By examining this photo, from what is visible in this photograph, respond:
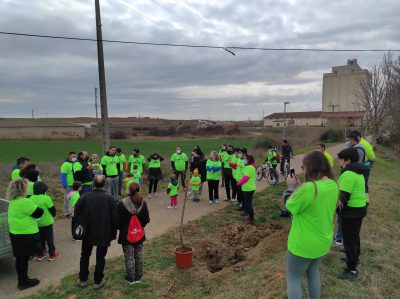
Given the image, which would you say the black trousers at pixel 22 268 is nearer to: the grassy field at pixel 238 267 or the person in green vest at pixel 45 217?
the grassy field at pixel 238 267

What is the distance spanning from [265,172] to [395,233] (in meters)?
7.48

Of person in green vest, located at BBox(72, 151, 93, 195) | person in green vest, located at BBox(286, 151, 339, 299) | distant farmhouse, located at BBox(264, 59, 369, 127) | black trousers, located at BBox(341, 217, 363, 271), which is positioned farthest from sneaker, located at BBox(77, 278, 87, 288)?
distant farmhouse, located at BBox(264, 59, 369, 127)

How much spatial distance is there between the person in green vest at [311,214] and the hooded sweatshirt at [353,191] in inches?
53.7

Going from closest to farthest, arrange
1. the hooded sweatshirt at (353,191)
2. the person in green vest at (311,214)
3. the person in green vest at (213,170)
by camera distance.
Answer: the person in green vest at (311,214) < the hooded sweatshirt at (353,191) < the person in green vest at (213,170)

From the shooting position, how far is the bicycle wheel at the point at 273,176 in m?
13.6

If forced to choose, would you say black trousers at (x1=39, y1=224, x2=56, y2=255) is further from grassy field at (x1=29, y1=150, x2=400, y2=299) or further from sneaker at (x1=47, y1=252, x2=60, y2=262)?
grassy field at (x1=29, y1=150, x2=400, y2=299)

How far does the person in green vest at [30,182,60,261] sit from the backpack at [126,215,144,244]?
170 centimetres

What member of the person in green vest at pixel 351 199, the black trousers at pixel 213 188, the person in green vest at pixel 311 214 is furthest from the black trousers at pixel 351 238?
the black trousers at pixel 213 188

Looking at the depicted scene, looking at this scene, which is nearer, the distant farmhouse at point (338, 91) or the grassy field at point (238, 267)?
the grassy field at point (238, 267)

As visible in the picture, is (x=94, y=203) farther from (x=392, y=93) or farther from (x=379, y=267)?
(x=392, y=93)

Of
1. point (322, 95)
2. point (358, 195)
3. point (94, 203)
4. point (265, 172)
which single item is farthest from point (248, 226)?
point (322, 95)

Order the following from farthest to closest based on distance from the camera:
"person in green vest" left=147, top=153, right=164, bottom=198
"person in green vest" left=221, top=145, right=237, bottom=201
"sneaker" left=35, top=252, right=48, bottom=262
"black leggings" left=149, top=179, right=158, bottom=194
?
"black leggings" left=149, top=179, right=158, bottom=194 < "person in green vest" left=147, top=153, right=164, bottom=198 < "person in green vest" left=221, top=145, right=237, bottom=201 < "sneaker" left=35, top=252, right=48, bottom=262

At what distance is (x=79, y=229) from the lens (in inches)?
185

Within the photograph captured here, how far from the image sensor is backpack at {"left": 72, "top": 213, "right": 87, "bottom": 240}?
470 centimetres
